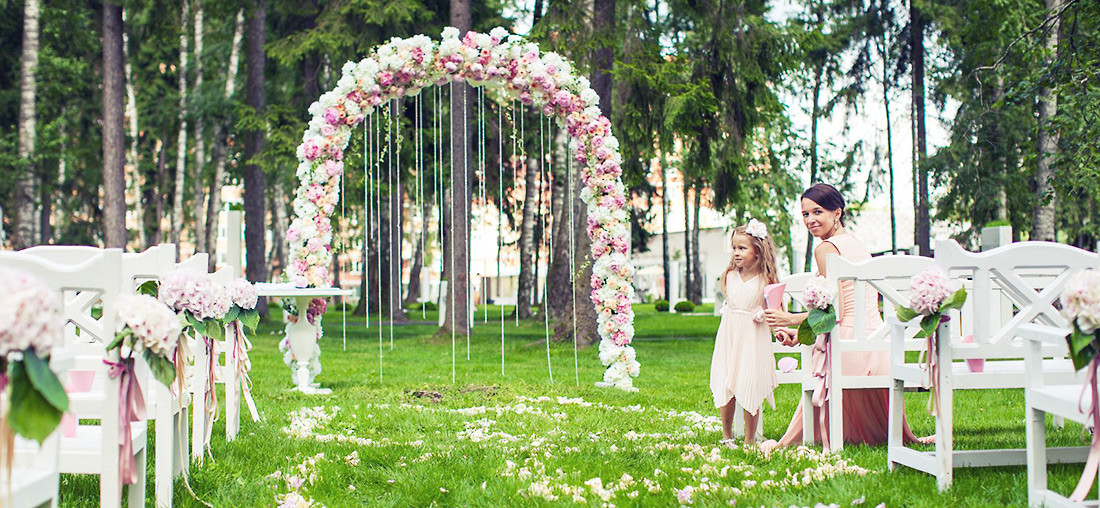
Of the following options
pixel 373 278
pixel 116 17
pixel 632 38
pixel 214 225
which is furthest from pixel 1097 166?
pixel 214 225

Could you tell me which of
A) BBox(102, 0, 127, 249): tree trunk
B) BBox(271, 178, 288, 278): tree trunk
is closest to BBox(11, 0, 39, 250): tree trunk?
BBox(102, 0, 127, 249): tree trunk

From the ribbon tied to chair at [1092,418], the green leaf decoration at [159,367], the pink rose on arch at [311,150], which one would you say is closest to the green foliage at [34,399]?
the green leaf decoration at [159,367]

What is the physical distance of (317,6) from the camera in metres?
20.1

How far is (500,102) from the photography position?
10203 millimetres

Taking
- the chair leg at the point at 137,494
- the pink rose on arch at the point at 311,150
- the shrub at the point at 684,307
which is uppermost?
the pink rose on arch at the point at 311,150

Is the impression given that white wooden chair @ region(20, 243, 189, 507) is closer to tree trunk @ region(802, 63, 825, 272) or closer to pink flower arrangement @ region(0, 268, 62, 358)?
pink flower arrangement @ region(0, 268, 62, 358)

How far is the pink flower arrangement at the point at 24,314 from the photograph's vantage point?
246 cm

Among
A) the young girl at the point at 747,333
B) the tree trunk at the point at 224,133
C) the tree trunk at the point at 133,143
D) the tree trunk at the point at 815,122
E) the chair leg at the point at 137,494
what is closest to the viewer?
the chair leg at the point at 137,494

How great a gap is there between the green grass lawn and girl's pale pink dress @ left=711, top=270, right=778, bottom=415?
1.21 feet

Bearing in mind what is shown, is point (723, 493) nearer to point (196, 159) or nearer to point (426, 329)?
point (426, 329)

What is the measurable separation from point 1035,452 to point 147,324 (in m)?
3.31

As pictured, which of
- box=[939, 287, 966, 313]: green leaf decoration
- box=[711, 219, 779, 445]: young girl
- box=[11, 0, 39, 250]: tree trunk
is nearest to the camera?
box=[939, 287, 966, 313]: green leaf decoration

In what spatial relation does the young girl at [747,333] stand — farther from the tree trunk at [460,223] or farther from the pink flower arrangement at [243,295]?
the tree trunk at [460,223]

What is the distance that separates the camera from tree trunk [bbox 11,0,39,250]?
57.5ft
